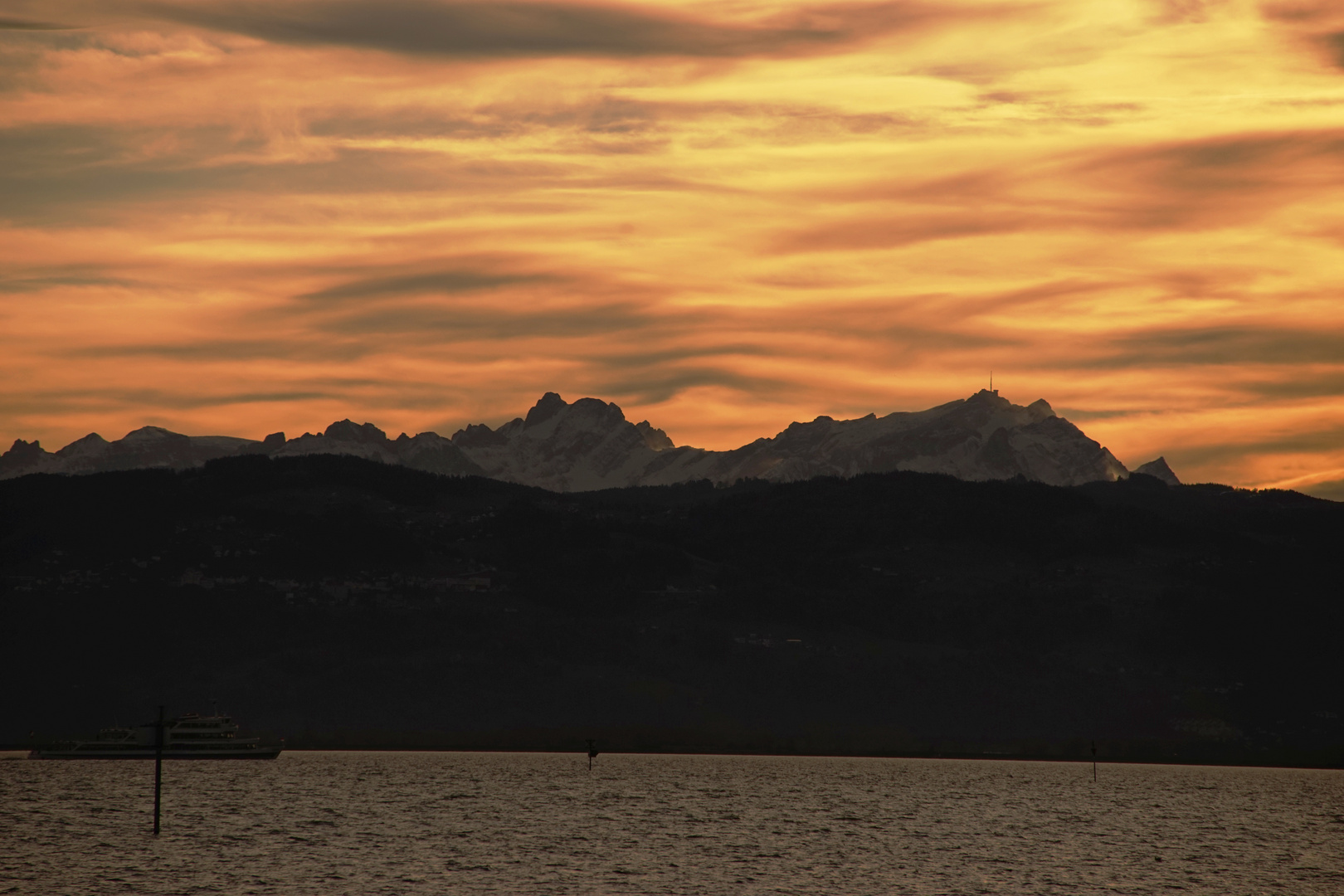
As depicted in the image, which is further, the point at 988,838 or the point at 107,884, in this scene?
the point at 988,838

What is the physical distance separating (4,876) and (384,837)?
4841 cm

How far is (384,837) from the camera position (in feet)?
556

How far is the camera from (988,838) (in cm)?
18600

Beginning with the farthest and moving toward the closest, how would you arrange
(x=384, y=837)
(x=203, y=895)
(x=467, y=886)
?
(x=384, y=837) → (x=467, y=886) → (x=203, y=895)

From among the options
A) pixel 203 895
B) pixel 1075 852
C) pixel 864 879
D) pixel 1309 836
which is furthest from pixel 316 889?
pixel 1309 836

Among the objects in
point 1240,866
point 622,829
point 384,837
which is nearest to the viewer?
point 1240,866

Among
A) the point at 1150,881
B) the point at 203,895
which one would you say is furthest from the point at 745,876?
the point at 203,895

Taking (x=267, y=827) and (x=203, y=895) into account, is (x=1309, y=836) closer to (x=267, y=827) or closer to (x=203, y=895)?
(x=267, y=827)

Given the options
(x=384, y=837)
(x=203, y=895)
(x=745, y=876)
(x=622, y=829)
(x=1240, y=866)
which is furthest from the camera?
(x=622, y=829)

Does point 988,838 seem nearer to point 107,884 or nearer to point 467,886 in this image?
point 467,886

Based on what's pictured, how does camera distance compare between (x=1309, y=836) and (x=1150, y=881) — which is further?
(x=1309, y=836)

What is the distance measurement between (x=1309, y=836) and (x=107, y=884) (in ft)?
460

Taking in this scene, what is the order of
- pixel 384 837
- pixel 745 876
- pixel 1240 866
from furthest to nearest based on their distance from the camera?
pixel 384 837 < pixel 1240 866 < pixel 745 876

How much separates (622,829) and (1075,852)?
49.9 metres
